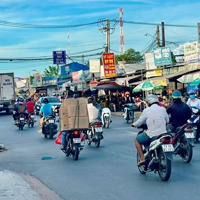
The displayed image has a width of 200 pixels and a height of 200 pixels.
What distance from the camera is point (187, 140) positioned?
35.1 ft

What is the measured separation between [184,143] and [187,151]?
8.0 inches

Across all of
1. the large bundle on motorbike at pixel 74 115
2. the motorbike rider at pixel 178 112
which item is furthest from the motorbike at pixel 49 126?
the motorbike rider at pixel 178 112

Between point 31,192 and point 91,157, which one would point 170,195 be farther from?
point 91,157

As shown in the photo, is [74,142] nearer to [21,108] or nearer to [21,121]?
[21,121]

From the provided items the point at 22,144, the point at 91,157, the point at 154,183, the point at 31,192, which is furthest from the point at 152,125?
the point at 22,144

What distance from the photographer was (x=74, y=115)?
12.7 metres

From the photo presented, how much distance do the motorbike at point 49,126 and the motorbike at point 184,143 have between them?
8.83 m

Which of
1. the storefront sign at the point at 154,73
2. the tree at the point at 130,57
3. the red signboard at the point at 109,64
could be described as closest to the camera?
the storefront sign at the point at 154,73

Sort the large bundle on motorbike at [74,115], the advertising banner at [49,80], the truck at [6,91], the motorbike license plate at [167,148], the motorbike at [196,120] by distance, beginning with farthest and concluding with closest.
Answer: the advertising banner at [49,80]
the truck at [6,91]
the motorbike at [196,120]
the large bundle on motorbike at [74,115]
the motorbike license plate at [167,148]

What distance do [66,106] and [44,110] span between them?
6214 millimetres

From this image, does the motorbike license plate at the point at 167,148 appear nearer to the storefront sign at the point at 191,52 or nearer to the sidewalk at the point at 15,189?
the sidewalk at the point at 15,189

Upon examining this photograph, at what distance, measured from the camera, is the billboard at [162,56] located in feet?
113

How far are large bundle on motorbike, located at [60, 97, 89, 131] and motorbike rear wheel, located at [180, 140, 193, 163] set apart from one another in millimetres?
3068

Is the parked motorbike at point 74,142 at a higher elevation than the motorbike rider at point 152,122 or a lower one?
lower
